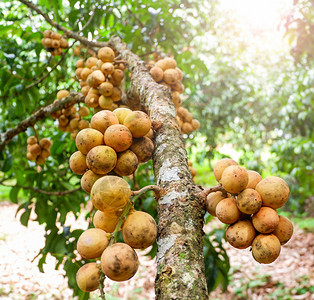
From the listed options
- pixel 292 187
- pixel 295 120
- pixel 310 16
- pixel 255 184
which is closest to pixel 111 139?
pixel 255 184

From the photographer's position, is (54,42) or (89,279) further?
(54,42)

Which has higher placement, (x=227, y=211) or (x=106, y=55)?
(x=106, y=55)

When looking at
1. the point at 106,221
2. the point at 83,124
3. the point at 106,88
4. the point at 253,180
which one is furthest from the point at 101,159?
the point at 83,124

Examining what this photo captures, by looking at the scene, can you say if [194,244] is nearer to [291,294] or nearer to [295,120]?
[291,294]

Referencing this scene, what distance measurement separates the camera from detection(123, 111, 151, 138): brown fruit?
1071mm

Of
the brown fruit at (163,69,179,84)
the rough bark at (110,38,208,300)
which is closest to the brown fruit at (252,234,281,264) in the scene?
the rough bark at (110,38,208,300)

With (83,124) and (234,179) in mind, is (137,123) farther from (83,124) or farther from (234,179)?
(83,124)

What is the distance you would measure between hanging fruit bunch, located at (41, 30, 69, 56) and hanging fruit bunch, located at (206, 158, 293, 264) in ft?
6.80

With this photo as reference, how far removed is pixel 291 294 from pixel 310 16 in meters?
3.69

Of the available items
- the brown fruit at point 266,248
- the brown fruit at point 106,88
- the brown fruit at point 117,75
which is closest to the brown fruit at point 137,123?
the brown fruit at point 266,248

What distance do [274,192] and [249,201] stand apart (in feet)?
0.34

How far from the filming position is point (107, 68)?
1.92 meters

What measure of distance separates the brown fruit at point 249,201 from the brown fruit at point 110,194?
15.0 inches

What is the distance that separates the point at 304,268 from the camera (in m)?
5.17
